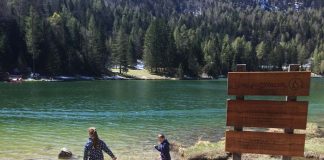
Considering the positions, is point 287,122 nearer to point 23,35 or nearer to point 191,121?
point 191,121

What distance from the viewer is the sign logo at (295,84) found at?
40.8 ft

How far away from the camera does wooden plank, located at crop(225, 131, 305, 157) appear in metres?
12.7

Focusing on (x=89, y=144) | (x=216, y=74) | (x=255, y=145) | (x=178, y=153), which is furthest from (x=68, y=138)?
(x=216, y=74)

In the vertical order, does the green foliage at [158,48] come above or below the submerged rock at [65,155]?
above

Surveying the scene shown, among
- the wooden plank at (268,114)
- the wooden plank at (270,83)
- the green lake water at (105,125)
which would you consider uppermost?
the wooden plank at (270,83)

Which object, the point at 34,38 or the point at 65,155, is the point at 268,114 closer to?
the point at 65,155

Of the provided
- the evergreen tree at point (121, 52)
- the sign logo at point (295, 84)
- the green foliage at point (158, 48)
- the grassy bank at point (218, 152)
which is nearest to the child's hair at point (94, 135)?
the sign logo at point (295, 84)

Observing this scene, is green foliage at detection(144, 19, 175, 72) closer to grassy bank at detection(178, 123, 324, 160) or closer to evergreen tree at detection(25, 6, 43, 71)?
evergreen tree at detection(25, 6, 43, 71)

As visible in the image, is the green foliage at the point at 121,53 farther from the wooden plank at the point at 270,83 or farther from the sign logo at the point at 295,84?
the sign logo at the point at 295,84

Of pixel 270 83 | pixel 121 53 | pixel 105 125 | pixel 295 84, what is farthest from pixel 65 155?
pixel 121 53

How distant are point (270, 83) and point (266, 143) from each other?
177cm

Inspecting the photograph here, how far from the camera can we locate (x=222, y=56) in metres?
195

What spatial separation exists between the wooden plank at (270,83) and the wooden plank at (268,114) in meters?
0.30

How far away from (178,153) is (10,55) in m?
132
